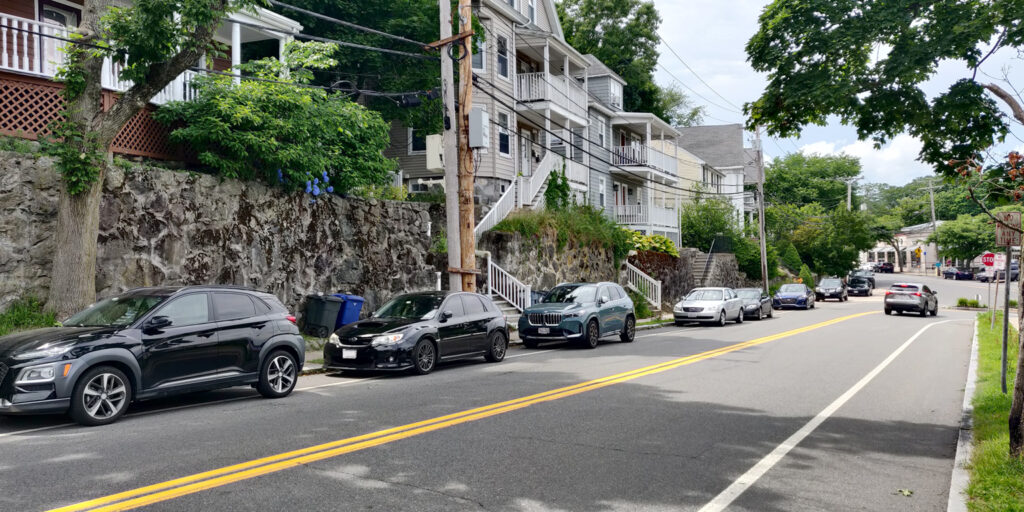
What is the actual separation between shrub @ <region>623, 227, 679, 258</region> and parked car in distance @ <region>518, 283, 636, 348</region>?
14606 mm

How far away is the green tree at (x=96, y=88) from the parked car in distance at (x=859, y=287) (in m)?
58.1

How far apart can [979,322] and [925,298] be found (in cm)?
802

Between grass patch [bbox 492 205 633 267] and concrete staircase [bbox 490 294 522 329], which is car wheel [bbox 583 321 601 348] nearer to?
concrete staircase [bbox 490 294 522 329]

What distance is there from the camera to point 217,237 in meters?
15.3

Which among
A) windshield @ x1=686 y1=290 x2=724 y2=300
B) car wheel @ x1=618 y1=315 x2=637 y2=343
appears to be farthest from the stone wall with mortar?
windshield @ x1=686 y1=290 x2=724 y2=300

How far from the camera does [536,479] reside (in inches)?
241

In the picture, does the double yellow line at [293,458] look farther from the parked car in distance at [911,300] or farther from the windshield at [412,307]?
the parked car in distance at [911,300]

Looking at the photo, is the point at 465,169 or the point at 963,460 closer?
the point at 963,460

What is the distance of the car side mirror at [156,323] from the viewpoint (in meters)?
8.88

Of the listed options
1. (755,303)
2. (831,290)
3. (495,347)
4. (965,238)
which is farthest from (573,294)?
(965,238)

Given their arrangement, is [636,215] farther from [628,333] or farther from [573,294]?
[573,294]

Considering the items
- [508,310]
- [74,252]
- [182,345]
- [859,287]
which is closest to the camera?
[182,345]

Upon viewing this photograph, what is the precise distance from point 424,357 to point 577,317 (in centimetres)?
615

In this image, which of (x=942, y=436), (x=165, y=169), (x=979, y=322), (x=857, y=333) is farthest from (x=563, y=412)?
(x=979, y=322)
